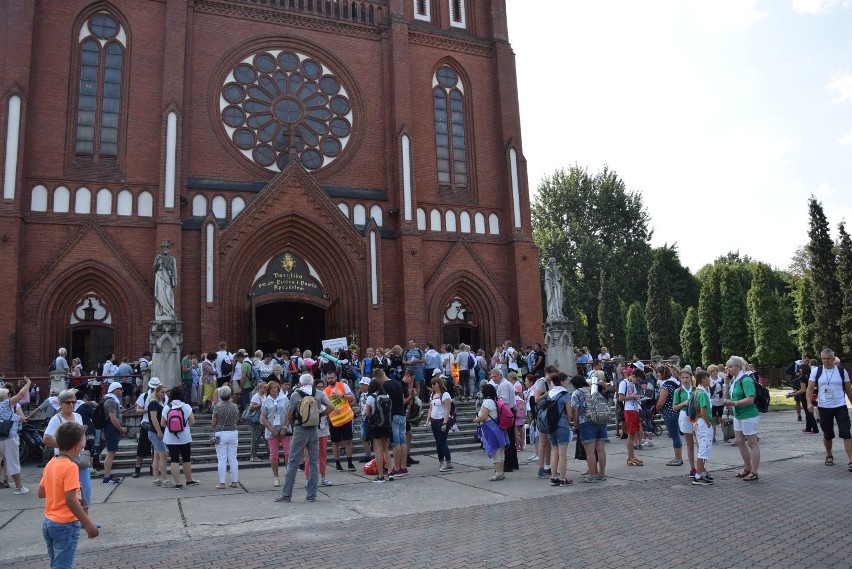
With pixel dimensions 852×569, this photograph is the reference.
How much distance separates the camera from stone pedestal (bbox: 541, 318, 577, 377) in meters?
20.5

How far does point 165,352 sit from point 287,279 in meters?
7.50

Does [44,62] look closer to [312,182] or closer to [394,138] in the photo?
[312,182]

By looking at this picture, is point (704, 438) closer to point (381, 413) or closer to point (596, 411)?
point (596, 411)

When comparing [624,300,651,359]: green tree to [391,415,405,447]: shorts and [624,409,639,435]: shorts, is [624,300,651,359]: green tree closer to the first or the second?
[624,409,639,435]: shorts

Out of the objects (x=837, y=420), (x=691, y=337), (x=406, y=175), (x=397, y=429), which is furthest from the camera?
(x=691, y=337)

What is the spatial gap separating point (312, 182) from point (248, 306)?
5132 mm

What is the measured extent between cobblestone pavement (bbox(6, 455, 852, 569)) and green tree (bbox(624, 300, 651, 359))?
40.4 metres

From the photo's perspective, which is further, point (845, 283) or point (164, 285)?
point (845, 283)

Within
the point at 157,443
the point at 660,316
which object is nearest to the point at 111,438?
the point at 157,443

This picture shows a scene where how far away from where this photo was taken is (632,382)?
42.1 ft

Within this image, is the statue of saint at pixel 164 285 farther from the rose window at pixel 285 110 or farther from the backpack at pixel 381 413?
the backpack at pixel 381 413

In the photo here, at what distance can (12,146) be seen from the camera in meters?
21.0

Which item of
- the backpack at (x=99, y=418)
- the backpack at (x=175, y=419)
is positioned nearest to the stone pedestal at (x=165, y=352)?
the backpack at (x=99, y=418)

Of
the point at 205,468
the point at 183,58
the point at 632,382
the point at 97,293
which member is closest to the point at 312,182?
the point at 183,58
